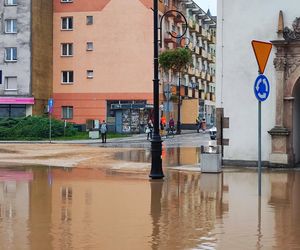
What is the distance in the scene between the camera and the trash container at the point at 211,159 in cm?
1947

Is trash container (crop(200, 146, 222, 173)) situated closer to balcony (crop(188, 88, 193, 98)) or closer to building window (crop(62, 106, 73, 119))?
building window (crop(62, 106, 73, 119))

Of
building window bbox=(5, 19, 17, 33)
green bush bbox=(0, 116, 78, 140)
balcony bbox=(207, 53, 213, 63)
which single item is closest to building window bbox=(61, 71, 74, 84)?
building window bbox=(5, 19, 17, 33)

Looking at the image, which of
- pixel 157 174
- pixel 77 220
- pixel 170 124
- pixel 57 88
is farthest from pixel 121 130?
pixel 77 220

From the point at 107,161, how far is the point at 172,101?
42777 millimetres

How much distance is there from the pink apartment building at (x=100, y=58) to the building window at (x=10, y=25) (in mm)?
4971

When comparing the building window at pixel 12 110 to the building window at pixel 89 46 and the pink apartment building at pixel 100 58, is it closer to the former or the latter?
the pink apartment building at pixel 100 58

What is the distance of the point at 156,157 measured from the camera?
1734 cm

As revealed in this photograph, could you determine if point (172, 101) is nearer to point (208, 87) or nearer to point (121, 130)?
point (121, 130)

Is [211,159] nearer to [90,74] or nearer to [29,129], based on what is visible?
[29,129]

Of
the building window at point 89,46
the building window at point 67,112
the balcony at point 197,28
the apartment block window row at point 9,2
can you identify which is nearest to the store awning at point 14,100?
the building window at point 67,112

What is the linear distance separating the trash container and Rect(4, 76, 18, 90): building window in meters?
43.9

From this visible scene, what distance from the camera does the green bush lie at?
166 feet

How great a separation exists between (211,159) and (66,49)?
1869 inches

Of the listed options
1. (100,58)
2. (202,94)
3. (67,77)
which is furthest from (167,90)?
(202,94)
